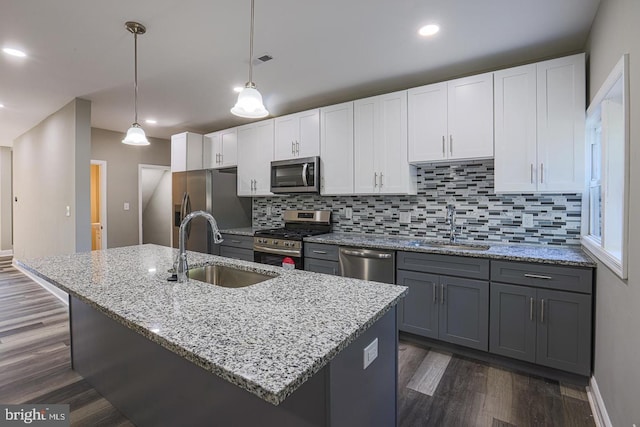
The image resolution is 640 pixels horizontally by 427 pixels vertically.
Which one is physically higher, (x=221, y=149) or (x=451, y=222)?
(x=221, y=149)

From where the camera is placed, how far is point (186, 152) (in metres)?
4.57

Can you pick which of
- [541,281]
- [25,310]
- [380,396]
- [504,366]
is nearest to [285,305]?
[380,396]

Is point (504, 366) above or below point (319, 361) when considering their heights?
below

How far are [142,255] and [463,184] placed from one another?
2.83 metres

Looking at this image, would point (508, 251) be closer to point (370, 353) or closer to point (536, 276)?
point (536, 276)

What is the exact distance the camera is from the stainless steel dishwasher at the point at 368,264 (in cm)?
279

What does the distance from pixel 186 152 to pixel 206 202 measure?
0.90 metres

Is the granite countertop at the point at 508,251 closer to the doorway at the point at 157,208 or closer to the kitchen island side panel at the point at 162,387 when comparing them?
the kitchen island side panel at the point at 162,387

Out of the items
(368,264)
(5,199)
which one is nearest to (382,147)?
(368,264)

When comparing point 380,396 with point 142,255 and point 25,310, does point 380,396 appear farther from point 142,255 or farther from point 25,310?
point 25,310

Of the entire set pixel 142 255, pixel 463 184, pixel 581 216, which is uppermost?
pixel 463 184

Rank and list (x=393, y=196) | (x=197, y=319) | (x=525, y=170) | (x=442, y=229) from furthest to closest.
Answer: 1. (x=393, y=196)
2. (x=442, y=229)
3. (x=525, y=170)
4. (x=197, y=319)

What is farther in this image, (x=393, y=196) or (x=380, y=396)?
(x=393, y=196)

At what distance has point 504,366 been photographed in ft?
7.79
